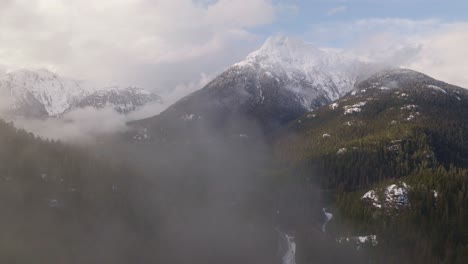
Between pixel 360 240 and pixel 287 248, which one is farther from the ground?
pixel 360 240

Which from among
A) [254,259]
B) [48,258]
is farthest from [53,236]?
[254,259]

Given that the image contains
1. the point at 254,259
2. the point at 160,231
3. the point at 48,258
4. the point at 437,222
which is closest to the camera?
the point at 48,258

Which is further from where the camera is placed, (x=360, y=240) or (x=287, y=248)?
(x=287, y=248)

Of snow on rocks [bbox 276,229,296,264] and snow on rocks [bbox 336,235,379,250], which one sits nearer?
snow on rocks [bbox 336,235,379,250]

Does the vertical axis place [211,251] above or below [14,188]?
below

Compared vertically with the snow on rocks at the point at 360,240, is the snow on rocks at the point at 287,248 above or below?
below

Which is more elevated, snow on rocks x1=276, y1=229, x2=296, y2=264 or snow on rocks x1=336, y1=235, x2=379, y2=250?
snow on rocks x1=336, y1=235, x2=379, y2=250

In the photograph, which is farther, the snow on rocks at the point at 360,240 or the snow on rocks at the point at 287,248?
the snow on rocks at the point at 287,248

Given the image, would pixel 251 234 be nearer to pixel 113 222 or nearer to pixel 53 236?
pixel 113 222

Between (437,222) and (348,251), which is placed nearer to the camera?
(348,251)

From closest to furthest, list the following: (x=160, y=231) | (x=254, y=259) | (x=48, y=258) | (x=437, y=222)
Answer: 1. (x=48, y=258)
2. (x=254, y=259)
3. (x=437, y=222)
4. (x=160, y=231)
